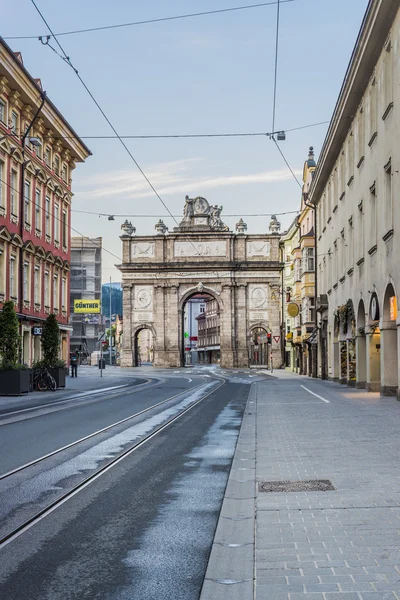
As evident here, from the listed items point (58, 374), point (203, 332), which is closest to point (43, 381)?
point (58, 374)

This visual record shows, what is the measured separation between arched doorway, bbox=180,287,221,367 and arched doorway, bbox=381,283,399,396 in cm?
9931

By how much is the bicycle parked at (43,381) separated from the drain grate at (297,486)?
26.3m

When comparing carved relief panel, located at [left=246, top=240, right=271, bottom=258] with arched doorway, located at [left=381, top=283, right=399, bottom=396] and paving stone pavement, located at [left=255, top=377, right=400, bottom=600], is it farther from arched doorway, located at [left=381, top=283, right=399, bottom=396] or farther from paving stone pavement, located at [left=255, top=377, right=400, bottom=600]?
paving stone pavement, located at [left=255, top=377, right=400, bottom=600]

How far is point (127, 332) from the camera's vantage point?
89500mm

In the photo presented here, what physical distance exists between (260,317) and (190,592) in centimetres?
8485

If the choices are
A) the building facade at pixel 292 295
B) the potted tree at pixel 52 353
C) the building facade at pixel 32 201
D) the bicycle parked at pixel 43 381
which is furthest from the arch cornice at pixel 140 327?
the bicycle parked at pixel 43 381

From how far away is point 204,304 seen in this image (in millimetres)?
157125

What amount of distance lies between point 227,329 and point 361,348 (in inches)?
2236

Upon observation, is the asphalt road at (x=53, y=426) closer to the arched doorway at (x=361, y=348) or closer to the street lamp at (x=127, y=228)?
the arched doorway at (x=361, y=348)

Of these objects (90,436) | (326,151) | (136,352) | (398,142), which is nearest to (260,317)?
(136,352)

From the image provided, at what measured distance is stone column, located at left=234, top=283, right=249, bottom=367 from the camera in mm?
88062

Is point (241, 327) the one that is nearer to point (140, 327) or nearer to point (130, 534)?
point (140, 327)

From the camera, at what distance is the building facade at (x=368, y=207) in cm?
2342

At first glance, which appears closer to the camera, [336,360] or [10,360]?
[10,360]
